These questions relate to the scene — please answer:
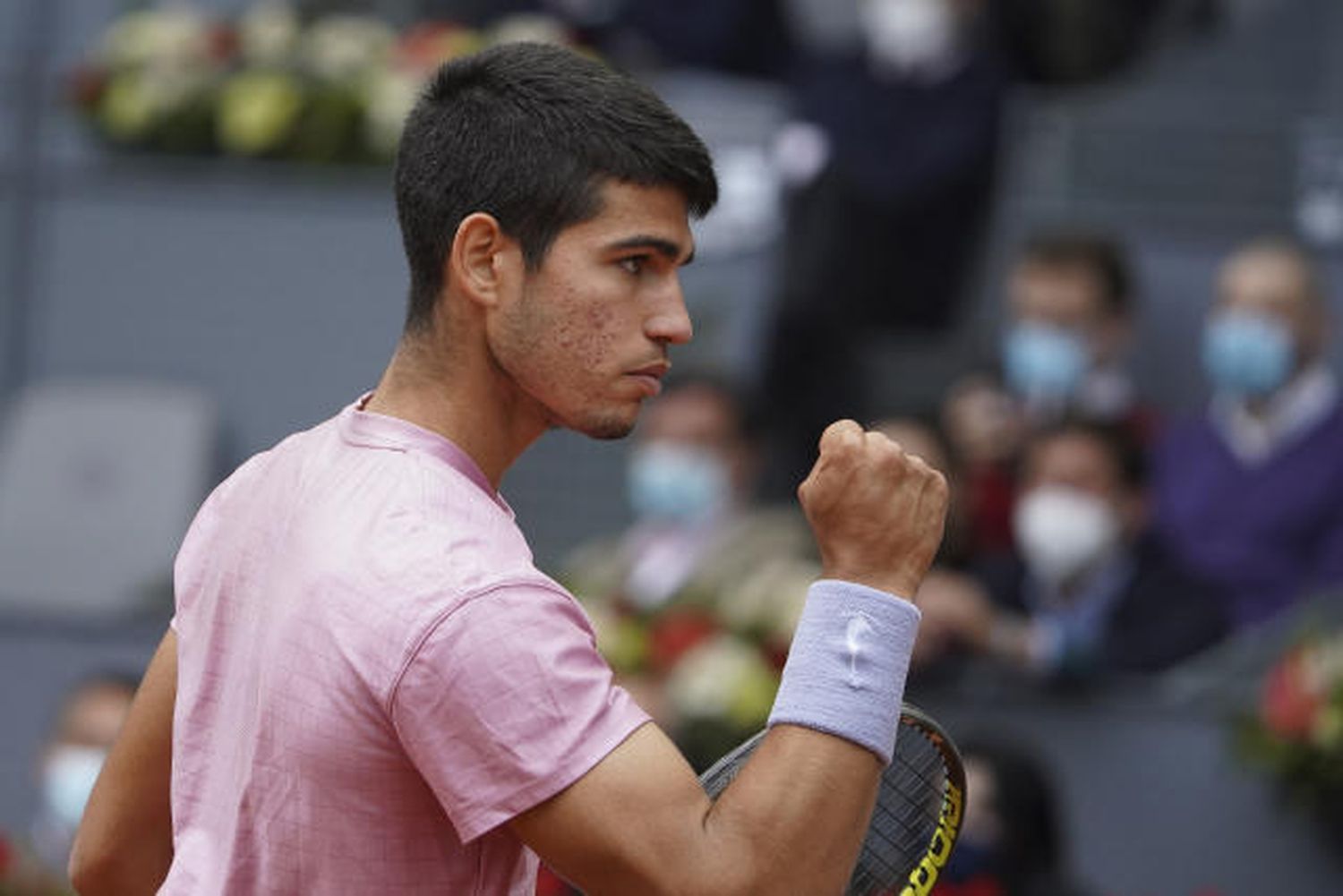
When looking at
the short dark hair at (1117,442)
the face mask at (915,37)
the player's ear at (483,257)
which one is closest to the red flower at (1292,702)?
the short dark hair at (1117,442)

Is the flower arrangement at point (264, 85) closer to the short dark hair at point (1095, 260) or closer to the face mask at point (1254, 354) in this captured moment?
the short dark hair at point (1095, 260)

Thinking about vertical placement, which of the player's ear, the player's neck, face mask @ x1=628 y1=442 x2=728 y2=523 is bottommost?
face mask @ x1=628 y1=442 x2=728 y2=523

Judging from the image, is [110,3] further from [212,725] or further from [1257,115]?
[212,725]

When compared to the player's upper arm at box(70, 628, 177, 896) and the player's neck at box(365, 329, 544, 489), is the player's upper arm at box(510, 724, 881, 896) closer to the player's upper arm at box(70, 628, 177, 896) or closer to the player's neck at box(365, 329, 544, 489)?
the player's neck at box(365, 329, 544, 489)

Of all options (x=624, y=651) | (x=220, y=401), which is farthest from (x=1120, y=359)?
(x=220, y=401)

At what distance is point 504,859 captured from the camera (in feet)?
7.40

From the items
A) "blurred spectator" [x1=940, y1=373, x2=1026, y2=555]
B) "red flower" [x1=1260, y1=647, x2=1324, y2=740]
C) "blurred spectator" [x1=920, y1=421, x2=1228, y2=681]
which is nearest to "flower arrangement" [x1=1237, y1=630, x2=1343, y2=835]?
"red flower" [x1=1260, y1=647, x2=1324, y2=740]

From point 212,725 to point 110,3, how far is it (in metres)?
7.10

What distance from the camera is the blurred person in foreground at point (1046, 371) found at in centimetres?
675

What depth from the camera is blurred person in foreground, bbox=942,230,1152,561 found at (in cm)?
675

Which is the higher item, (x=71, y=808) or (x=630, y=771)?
(x=630, y=771)

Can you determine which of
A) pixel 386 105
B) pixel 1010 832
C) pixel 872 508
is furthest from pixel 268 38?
pixel 872 508

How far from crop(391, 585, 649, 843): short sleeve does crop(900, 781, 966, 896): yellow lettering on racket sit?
42 cm

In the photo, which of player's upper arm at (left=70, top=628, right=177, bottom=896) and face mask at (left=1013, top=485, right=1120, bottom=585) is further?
face mask at (left=1013, top=485, right=1120, bottom=585)
